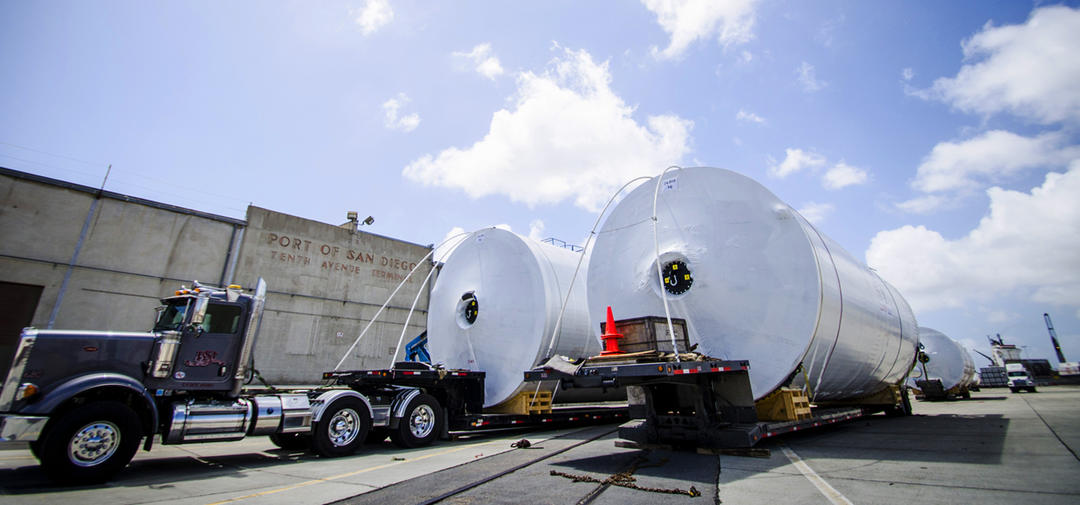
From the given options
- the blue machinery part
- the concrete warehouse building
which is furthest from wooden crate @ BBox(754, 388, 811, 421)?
the concrete warehouse building

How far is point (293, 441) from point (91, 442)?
128 inches

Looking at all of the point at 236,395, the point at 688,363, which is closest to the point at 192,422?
the point at 236,395

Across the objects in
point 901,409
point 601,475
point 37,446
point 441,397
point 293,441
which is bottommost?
point 601,475

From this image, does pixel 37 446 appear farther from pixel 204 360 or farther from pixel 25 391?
pixel 204 360

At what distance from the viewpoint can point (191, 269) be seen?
17.9 metres

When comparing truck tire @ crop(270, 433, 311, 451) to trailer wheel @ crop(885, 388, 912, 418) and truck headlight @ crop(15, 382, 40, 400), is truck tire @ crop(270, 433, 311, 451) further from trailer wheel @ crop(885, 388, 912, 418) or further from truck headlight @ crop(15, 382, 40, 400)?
trailer wheel @ crop(885, 388, 912, 418)

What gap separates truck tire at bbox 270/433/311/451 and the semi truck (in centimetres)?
2

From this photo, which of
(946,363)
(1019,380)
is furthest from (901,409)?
(1019,380)

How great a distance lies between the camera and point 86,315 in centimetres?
1579

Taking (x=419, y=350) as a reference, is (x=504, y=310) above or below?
above

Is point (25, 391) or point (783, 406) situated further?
point (783, 406)

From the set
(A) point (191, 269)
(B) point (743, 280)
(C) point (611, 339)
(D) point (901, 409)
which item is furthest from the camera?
(A) point (191, 269)

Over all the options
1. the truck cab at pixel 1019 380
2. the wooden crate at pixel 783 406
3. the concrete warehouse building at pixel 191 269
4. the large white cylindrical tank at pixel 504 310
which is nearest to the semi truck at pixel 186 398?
the large white cylindrical tank at pixel 504 310

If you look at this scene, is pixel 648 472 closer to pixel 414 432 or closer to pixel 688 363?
pixel 688 363
